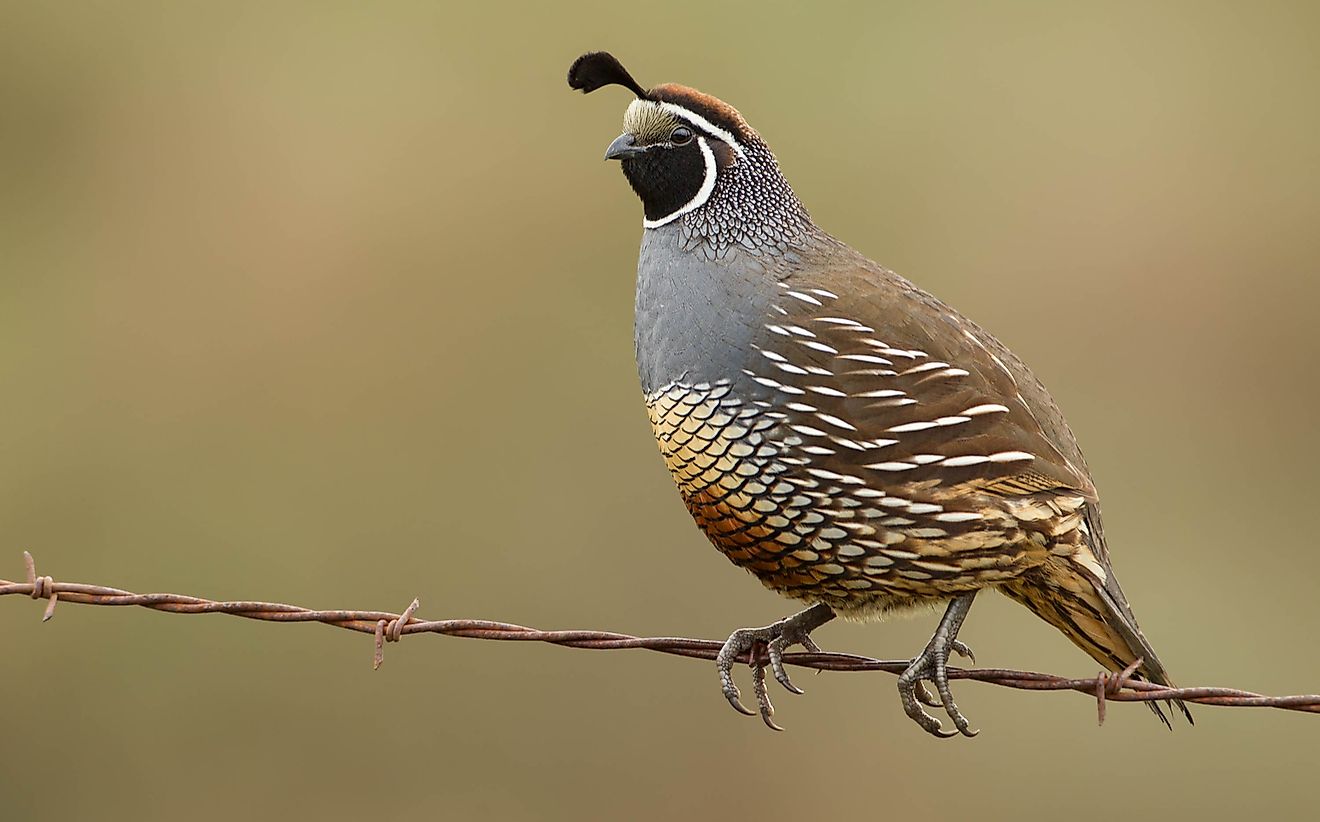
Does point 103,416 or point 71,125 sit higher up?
point 71,125

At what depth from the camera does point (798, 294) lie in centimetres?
467

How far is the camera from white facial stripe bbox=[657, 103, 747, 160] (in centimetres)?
492

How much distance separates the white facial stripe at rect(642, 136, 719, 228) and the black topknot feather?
0.23 m

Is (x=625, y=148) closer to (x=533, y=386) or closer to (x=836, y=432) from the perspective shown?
(x=836, y=432)

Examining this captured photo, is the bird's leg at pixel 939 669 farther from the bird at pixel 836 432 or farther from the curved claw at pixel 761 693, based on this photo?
the curved claw at pixel 761 693

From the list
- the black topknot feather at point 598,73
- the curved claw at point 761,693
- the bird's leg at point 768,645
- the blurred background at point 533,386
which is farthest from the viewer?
the blurred background at point 533,386

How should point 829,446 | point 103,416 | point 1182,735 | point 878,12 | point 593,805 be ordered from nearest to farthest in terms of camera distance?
point 829,446, point 593,805, point 1182,735, point 103,416, point 878,12

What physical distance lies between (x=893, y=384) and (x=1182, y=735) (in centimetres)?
415

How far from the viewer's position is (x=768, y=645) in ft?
15.9

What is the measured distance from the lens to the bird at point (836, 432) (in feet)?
14.7

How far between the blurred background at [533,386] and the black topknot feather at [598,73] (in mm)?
3369

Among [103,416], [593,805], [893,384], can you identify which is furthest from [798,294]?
[103,416]

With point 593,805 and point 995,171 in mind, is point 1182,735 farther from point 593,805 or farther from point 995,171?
point 995,171

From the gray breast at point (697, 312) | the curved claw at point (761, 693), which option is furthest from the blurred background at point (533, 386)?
the gray breast at point (697, 312)
